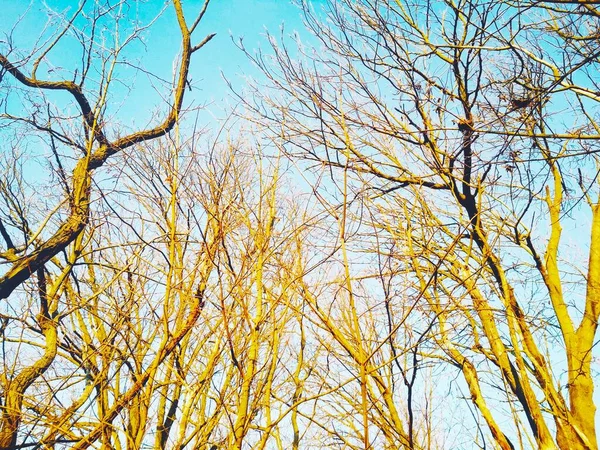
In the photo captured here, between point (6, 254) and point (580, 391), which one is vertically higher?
point (6, 254)

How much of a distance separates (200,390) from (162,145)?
4.14 ft

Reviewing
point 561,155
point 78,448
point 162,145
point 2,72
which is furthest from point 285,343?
point 2,72

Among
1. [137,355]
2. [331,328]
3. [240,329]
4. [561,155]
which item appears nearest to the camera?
[240,329]

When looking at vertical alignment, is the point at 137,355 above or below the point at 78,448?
above

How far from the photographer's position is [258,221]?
7.08 ft

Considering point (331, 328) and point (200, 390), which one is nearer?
point (200, 390)

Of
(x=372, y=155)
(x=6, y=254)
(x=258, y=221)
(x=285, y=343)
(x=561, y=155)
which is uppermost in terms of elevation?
(x=372, y=155)

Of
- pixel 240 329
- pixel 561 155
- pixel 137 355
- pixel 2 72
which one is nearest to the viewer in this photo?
pixel 240 329

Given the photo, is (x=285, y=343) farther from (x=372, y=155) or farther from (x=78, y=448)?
(x=372, y=155)

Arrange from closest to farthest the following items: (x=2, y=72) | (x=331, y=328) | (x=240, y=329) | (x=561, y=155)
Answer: (x=240, y=329), (x=331, y=328), (x=561, y=155), (x=2, y=72)

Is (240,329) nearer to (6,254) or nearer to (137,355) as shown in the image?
(137,355)

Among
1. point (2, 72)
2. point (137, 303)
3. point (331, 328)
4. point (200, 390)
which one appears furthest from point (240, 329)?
point (2, 72)

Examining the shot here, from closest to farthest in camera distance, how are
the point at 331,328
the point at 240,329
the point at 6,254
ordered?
the point at 240,329, the point at 331,328, the point at 6,254

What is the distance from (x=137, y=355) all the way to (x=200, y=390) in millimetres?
348
